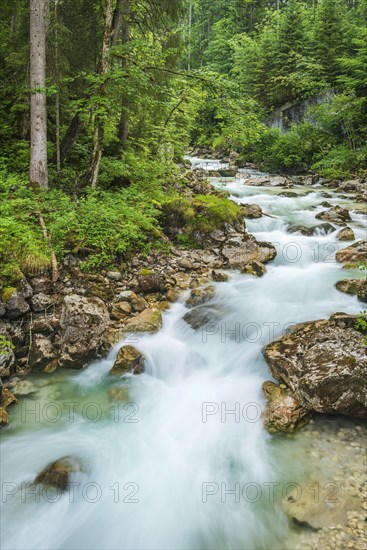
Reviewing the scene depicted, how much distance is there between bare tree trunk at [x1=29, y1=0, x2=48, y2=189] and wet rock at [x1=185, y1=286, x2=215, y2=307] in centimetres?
442

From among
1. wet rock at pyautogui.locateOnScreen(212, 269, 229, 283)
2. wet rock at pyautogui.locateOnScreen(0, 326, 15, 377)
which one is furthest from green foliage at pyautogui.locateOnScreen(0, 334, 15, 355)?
wet rock at pyautogui.locateOnScreen(212, 269, 229, 283)

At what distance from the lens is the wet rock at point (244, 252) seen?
867cm

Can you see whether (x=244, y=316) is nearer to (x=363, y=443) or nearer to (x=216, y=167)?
(x=363, y=443)

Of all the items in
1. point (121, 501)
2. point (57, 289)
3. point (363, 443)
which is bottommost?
point (121, 501)

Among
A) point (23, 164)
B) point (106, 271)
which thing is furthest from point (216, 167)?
point (106, 271)

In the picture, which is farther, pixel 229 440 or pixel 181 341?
pixel 181 341

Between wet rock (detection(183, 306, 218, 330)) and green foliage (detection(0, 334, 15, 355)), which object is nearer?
green foliage (detection(0, 334, 15, 355))

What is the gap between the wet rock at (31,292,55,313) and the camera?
5.93 m

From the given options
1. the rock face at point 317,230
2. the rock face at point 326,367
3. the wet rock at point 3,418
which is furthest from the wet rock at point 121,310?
the rock face at point 317,230

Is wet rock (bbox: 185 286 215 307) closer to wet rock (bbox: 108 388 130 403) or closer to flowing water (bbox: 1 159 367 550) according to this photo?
flowing water (bbox: 1 159 367 550)

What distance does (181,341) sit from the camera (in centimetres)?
642

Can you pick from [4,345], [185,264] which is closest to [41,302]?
[4,345]

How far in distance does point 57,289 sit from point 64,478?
10.7 feet

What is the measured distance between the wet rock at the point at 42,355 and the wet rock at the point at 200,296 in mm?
2747
